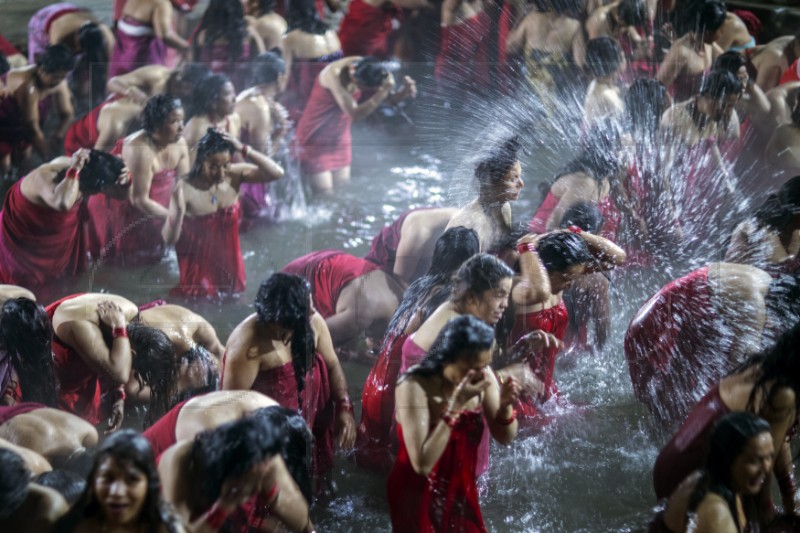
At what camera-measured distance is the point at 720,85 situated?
508 cm

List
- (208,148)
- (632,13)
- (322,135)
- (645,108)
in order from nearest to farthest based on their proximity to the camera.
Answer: (208,148)
(645,108)
(322,135)
(632,13)

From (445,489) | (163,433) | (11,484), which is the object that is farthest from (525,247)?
(11,484)

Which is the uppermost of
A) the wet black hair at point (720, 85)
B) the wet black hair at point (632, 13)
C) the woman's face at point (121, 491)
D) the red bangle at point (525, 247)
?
the wet black hair at point (632, 13)

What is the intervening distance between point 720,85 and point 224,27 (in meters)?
2.57

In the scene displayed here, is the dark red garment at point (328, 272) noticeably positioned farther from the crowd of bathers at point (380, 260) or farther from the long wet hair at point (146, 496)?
the long wet hair at point (146, 496)

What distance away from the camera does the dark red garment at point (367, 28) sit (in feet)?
18.5

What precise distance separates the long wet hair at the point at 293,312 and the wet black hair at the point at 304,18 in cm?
245

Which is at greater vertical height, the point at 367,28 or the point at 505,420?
the point at 367,28

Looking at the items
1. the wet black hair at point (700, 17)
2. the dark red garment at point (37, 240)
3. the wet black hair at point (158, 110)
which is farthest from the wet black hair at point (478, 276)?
the wet black hair at point (700, 17)

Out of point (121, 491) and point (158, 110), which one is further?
point (158, 110)

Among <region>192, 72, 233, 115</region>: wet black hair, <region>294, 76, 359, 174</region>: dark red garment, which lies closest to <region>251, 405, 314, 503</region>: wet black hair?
<region>192, 72, 233, 115</region>: wet black hair

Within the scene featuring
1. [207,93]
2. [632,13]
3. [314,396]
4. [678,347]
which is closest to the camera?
[314,396]

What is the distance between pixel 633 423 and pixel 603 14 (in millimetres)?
2516

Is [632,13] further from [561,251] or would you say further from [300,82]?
[561,251]
